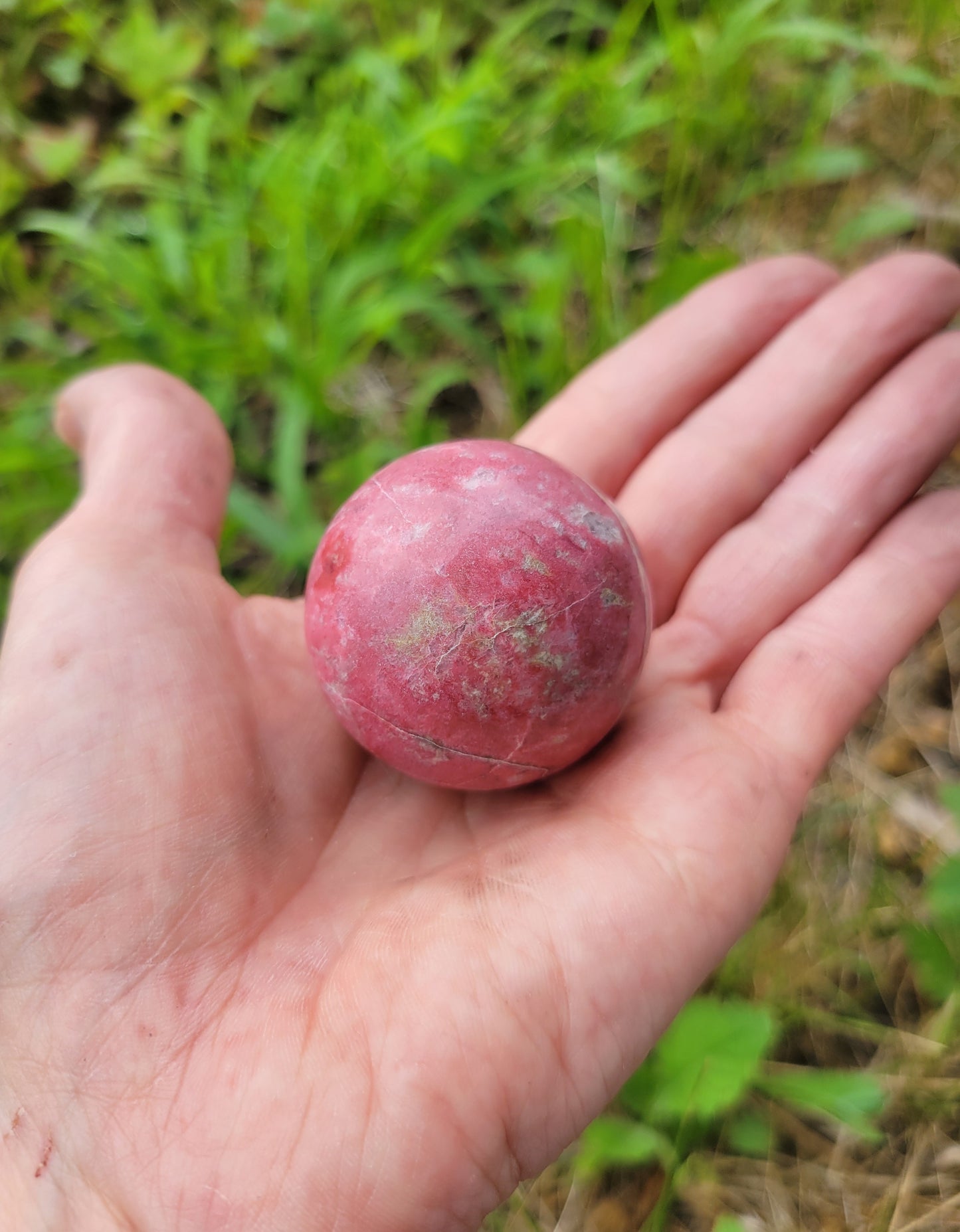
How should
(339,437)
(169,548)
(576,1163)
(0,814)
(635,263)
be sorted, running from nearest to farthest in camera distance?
(0,814) → (169,548) → (576,1163) → (339,437) → (635,263)

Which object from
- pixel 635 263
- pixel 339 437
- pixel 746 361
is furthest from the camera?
pixel 635 263

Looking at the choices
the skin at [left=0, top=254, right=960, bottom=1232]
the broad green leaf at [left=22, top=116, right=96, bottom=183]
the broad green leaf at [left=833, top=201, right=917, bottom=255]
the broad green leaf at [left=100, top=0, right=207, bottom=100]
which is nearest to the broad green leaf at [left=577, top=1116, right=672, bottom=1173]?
the skin at [left=0, top=254, right=960, bottom=1232]

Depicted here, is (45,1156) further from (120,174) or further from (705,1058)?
(120,174)

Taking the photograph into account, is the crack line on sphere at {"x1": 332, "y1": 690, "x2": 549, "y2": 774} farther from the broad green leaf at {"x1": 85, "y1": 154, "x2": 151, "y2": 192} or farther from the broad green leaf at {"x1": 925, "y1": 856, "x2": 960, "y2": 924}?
the broad green leaf at {"x1": 85, "y1": 154, "x2": 151, "y2": 192}

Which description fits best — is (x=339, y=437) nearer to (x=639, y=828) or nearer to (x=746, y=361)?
(x=746, y=361)

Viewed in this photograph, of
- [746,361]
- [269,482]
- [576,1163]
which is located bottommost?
[576,1163]

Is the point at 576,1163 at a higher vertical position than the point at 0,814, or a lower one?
lower

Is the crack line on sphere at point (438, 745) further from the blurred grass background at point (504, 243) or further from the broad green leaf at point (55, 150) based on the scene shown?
the broad green leaf at point (55, 150)

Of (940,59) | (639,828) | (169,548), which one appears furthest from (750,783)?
(940,59)
